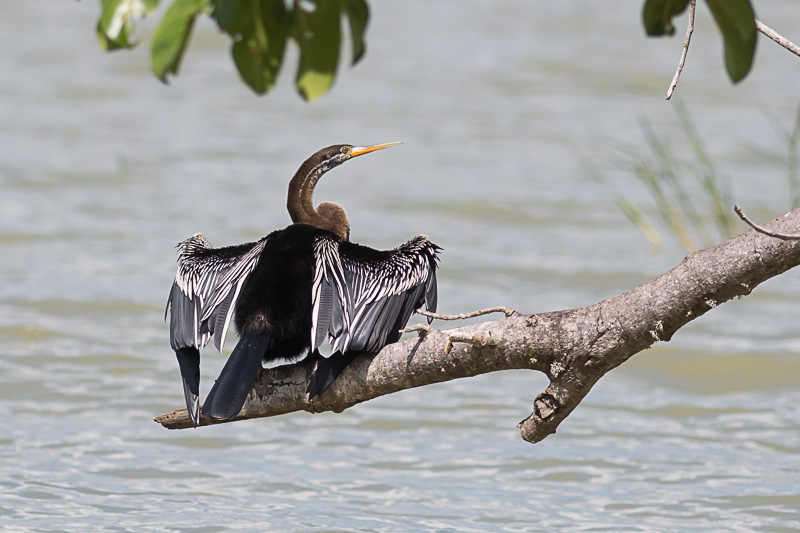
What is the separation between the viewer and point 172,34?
2.17 m

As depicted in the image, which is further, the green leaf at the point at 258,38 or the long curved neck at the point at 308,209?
the long curved neck at the point at 308,209

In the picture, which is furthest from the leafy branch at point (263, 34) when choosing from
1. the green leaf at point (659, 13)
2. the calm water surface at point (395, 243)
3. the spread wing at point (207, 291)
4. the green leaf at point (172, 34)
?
the calm water surface at point (395, 243)

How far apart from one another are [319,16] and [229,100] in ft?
37.1

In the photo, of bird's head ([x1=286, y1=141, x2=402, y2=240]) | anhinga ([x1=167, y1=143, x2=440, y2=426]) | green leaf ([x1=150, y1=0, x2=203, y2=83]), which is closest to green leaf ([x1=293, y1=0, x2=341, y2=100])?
green leaf ([x1=150, y1=0, x2=203, y2=83])

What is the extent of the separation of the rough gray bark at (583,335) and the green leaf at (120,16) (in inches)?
55.2

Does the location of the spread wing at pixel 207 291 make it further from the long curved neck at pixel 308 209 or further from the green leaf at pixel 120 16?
the green leaf at pixel 120 16

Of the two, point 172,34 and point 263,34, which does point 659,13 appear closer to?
point 263,34

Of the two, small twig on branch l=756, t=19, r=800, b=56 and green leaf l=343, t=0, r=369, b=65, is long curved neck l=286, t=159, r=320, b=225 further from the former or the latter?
green leaf l=343, t=0, r=369, b=65

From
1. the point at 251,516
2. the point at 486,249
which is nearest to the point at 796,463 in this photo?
the point at 251,516

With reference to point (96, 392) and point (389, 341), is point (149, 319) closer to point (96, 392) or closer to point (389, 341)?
point (96, 392)

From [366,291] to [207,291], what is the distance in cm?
53

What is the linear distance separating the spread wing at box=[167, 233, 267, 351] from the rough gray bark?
54 cm

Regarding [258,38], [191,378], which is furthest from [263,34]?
[191,378]

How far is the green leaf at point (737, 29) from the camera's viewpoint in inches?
82.8
